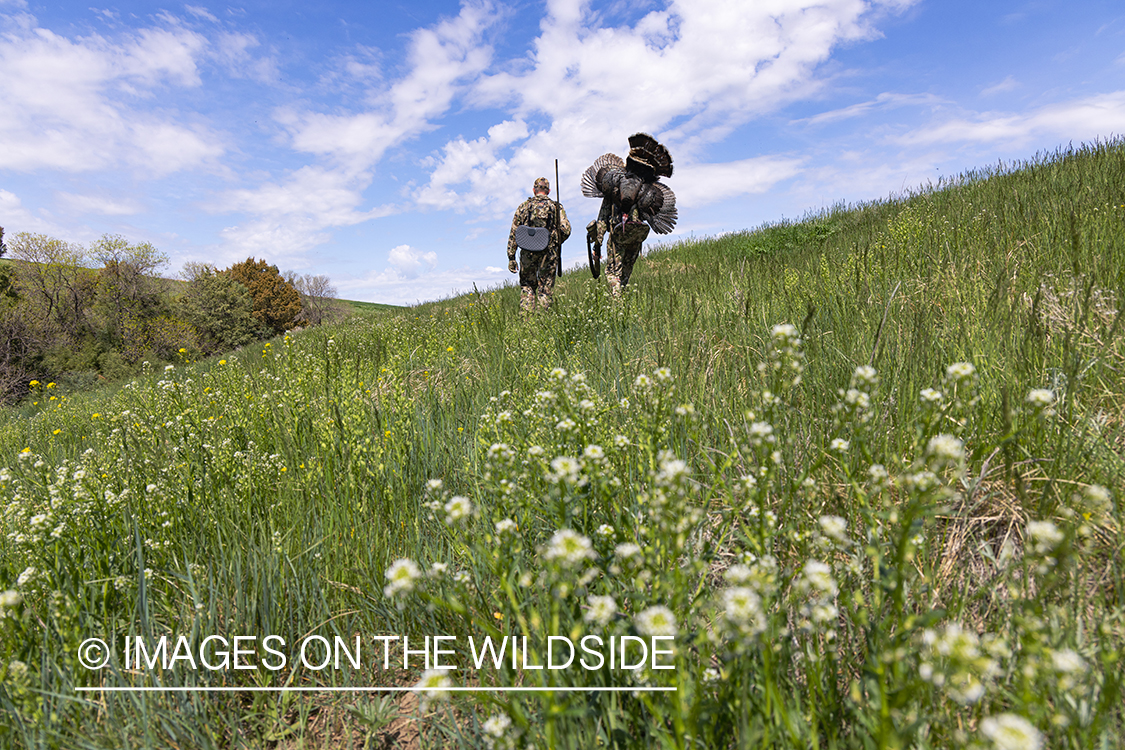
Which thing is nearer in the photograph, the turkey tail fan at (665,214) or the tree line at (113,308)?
the turkey tail fan at (665,214)

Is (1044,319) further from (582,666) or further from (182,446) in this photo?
(182,446)

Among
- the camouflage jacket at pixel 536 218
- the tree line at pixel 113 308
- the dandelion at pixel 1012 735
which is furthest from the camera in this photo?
the tree line at pixel 113 308

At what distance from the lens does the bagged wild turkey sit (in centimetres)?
902

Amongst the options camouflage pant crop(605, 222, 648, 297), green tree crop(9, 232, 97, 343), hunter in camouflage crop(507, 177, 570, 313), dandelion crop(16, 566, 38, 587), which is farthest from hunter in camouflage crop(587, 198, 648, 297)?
green tree crop(9, 232, 97, 343)

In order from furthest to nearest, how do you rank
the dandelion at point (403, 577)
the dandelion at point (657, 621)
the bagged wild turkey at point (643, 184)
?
the bagged wild turkey at point (643, 184)
the dandelion at point (403, 577)
the dandelion at point (657, 621)

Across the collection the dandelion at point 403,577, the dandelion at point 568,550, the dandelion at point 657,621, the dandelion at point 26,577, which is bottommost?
the dandelion at point 26,577

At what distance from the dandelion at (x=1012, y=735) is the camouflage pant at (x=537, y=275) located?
360 inches

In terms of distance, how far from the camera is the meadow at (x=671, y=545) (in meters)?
1.13

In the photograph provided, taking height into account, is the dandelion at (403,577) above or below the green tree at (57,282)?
below

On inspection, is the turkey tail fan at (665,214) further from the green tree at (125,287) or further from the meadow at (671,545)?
the green tree at (125,287)

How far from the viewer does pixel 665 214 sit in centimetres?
938

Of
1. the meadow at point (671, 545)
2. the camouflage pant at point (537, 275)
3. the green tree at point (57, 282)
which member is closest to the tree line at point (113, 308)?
the green tree at point (57, 282)

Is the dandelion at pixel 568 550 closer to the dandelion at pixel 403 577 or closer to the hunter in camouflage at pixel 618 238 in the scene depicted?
the dandelion at pixel 403 577

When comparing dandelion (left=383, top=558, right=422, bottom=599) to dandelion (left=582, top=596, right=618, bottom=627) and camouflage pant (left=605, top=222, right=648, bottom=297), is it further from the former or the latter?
camouflage pant (left=605, top=222, right=648, bottom=297)
